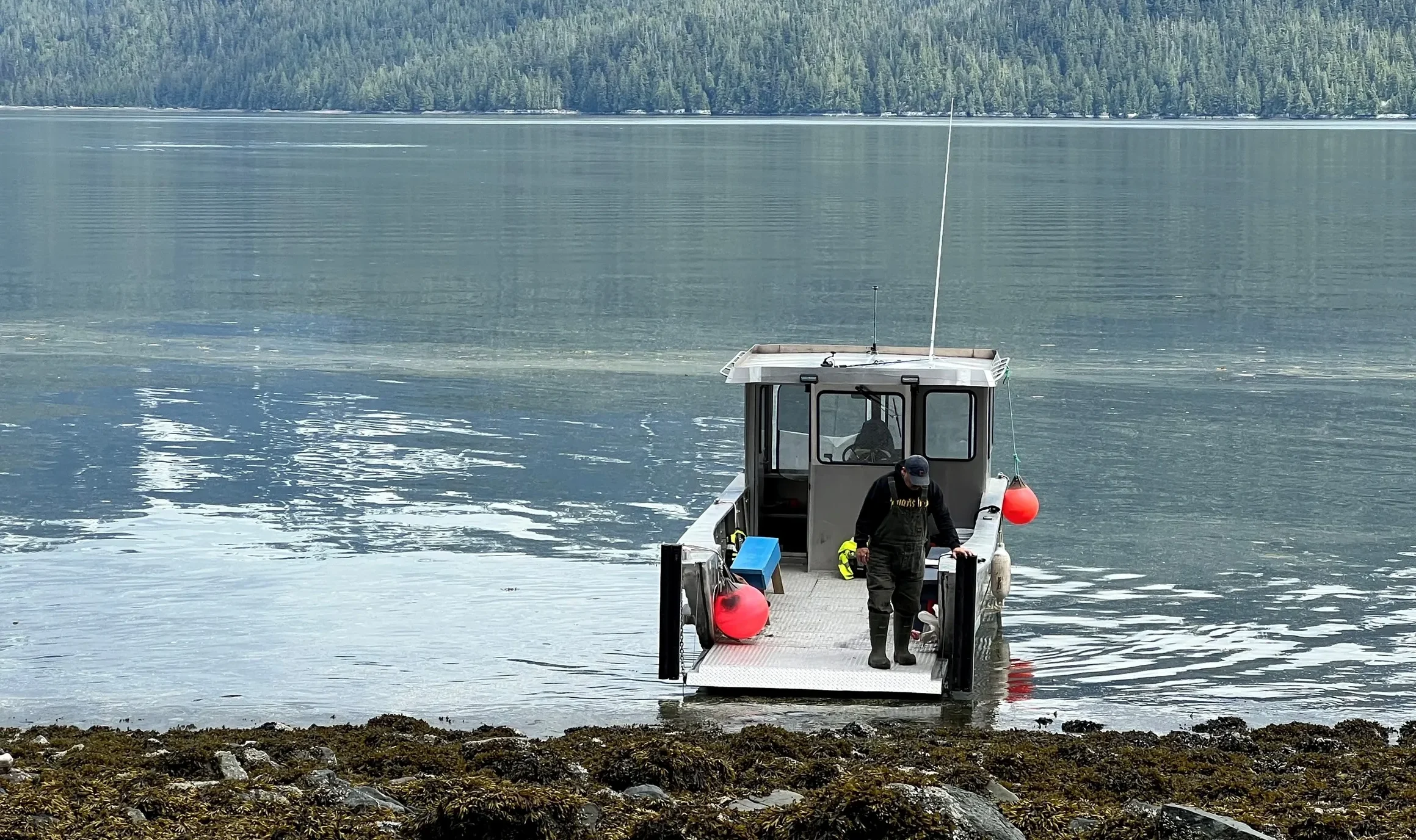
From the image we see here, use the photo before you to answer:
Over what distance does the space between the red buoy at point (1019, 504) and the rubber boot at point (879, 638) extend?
331 centimetres

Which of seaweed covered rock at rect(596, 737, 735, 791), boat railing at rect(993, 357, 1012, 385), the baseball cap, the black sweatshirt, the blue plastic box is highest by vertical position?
boat railing at rect(993, 357, 1012, 385)

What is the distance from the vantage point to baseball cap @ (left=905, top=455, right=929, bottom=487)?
13391 mm

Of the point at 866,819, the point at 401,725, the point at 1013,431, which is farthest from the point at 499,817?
the point at 1013,431

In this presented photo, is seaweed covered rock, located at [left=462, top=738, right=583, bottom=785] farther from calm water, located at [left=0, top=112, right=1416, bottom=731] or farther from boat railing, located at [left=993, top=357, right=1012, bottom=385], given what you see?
boat railing, located at [left=993, top=357, right=1012, bottom=385]

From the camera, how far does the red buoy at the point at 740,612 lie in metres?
14.1

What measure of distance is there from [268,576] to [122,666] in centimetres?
285

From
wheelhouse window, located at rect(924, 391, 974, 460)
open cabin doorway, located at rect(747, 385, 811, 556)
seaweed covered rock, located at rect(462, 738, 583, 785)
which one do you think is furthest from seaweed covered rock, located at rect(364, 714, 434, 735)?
wheelhouse window, located at rect(924, 391, 974, 460)

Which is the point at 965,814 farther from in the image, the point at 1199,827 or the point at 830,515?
the point at 830,515

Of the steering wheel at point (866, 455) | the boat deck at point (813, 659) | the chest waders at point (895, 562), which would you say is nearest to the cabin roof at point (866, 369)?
the steering wheel at point (866, 455)

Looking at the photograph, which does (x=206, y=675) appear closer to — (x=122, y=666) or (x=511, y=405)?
(x=122, y=666)

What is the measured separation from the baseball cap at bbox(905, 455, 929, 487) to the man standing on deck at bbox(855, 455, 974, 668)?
0.05 m

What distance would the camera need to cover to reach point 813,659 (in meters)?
14.0

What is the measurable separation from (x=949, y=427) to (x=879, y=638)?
2781mm

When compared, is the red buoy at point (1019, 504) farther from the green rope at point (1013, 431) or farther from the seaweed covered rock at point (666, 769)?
the seaweed covered rock at point (666, 769)
